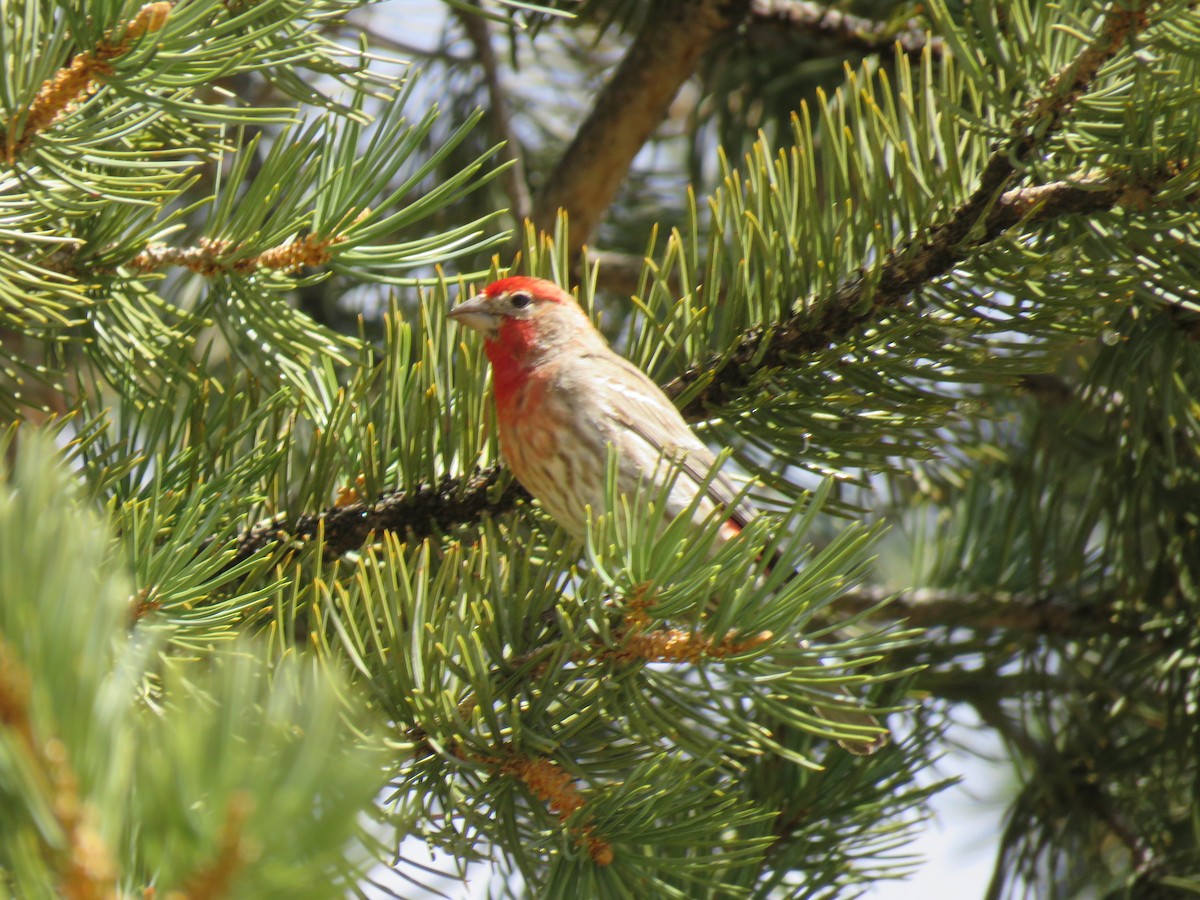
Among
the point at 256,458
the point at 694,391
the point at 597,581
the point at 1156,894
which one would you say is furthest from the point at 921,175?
the point at 1156,894

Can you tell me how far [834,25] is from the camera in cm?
331

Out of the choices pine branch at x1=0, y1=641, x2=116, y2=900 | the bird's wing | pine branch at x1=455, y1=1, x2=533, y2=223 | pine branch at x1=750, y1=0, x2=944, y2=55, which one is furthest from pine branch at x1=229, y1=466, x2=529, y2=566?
pine branch at x1=750, y1=0, x2=944, y2=55

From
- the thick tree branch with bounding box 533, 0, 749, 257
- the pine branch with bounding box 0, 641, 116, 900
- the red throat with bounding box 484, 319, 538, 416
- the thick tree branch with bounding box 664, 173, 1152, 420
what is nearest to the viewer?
the pine branch with bounding box 0, 641, 116, 900

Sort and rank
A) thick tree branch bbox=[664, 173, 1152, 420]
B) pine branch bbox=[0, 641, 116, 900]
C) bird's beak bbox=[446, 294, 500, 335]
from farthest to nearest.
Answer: bird's beak bbox=[446, 294, 500, 335] → thick tree branch bbox=[664, 173, 1152, 420] → pine branch bbox=[0, 641, 116, 900]

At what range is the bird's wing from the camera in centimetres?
214

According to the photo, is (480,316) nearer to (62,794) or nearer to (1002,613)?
(1002,613)

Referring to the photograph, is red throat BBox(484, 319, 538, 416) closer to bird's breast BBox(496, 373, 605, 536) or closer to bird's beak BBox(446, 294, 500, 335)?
bird's beak BBox(446, 294, 500, 335)

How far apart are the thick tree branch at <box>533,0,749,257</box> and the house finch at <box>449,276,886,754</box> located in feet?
1.38

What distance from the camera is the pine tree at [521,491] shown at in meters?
0.86

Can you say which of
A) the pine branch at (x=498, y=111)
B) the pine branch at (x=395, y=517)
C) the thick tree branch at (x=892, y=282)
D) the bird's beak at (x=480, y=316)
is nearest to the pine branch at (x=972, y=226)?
the thick tree branch at (x=892, y=282)

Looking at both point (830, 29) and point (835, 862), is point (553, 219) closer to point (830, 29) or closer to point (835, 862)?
point (830, 29)

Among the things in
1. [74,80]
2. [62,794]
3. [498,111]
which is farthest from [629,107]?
[62,794]

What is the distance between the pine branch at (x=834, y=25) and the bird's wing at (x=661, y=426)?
1.27 m

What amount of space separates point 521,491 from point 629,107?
1.45 metres
